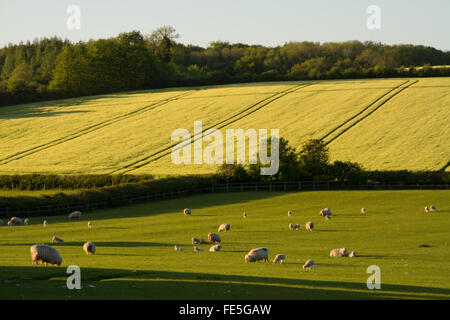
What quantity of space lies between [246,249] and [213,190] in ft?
131

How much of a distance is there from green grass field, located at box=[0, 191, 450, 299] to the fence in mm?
2261

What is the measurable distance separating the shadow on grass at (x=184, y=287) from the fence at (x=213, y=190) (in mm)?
41272

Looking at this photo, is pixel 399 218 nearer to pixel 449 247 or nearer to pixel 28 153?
pixel 449 247

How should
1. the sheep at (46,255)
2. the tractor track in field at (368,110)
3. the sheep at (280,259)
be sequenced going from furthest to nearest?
the tractor track in field at (368,110), the sheep at (280,259), the sheep at (46,255)

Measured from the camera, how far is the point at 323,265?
29641mm

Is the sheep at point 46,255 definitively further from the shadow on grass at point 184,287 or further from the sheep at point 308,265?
the sheep at point 308,265

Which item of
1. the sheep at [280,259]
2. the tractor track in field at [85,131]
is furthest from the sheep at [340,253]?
the tractor track in field at [85,131]

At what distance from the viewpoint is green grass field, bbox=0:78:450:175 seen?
84856 millimetres

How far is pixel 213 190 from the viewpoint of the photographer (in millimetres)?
76812

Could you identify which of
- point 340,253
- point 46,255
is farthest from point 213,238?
point 46,255

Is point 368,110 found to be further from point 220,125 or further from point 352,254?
point 352,254

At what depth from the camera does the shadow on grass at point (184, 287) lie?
20875 mm

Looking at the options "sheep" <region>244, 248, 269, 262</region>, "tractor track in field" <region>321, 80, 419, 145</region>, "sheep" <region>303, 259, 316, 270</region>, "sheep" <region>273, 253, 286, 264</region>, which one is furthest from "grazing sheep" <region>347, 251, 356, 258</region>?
"tractor track in field" <region>321, 80, 419, 145</region>

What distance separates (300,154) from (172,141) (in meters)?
23.4
